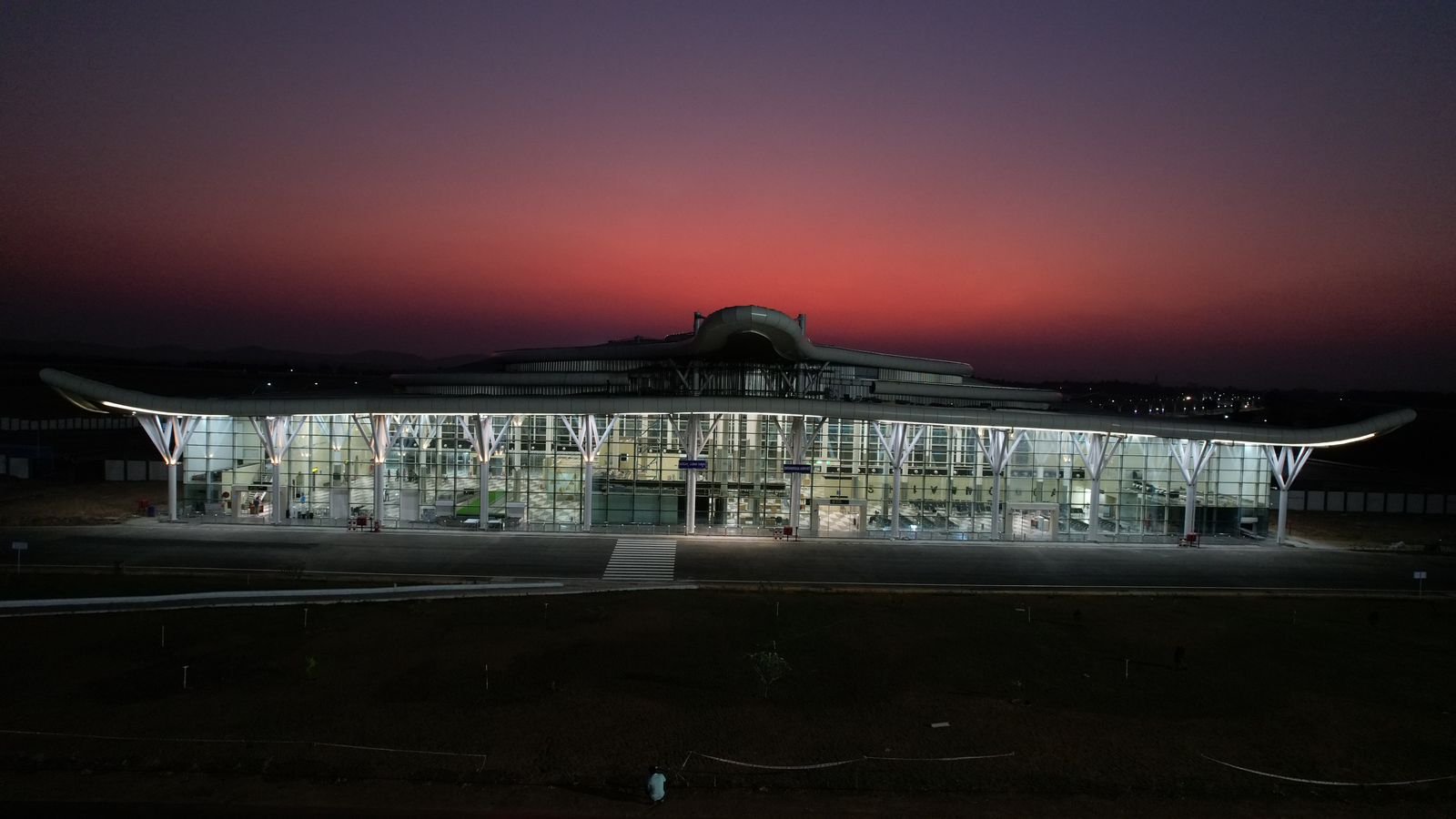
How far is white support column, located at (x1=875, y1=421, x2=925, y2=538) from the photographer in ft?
135

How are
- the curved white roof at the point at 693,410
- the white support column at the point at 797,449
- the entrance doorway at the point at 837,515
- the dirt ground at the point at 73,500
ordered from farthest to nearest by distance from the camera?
Result: the entrance doorway at the point at 837,515 → the white support column at the point at 797,449 → the dirt ground at the point at 73,500 → the curved white roof at the point at 693,410

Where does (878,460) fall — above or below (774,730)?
above

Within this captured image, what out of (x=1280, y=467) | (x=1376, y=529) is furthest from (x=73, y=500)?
(x=1376, y=529)

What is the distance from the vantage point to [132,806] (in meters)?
14.1

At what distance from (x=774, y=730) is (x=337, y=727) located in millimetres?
10677

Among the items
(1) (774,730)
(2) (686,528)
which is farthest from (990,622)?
(2) (686,528)

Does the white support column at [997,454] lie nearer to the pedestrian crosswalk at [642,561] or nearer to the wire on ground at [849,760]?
the pedestrian crosswalk at [642,561]

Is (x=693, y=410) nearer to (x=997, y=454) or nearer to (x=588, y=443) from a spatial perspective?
(x=588, y=443)

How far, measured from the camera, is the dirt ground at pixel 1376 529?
43594 millimetres

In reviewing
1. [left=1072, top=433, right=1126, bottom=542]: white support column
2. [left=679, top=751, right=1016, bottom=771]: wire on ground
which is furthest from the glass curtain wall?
[left=679, top=751, right=1016, bottom=771]: wire on ground

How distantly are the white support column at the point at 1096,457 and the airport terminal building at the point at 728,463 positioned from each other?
0.37 feet

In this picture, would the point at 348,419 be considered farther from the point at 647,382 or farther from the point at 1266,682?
the point at 1266,682

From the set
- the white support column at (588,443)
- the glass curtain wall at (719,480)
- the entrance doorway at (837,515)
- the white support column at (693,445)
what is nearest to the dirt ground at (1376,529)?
the glass curtain wall at (719,480)

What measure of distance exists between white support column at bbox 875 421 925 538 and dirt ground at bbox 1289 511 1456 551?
26.8 metres
